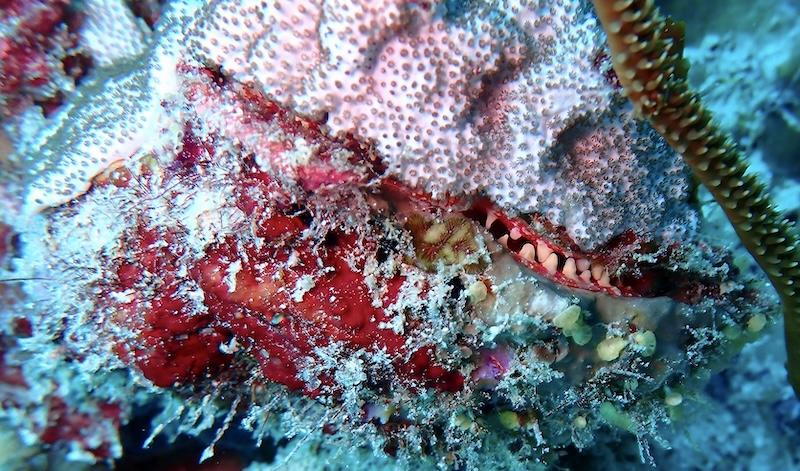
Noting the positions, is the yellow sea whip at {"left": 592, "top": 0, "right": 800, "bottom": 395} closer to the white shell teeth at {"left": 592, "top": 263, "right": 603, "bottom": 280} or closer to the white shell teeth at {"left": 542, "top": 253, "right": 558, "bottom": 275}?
the white shell teeth at {"left": 592, "top": 263, "right": 603, "bottom": 280}

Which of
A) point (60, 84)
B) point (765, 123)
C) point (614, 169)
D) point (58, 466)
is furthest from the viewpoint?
point (765, 123)

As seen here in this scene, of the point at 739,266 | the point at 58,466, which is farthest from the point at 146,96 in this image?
the point at 739,266

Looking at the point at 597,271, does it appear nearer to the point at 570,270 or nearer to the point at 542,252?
the point at 570,270

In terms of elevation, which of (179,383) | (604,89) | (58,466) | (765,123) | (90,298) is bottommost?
(58,466)

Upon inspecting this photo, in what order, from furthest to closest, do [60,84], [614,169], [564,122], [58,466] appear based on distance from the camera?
[58,466] → [60,84] → [614,169] → [564,122]

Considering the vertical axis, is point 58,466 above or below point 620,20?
below

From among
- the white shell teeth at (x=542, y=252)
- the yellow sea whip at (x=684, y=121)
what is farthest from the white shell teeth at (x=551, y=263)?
the yellow sea whip at (x=684, y=121)

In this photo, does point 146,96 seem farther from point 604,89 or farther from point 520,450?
point 520,450
